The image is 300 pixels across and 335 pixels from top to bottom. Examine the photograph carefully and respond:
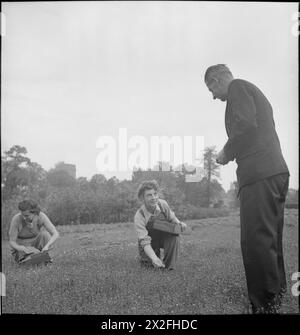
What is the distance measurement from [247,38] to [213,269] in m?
3.06

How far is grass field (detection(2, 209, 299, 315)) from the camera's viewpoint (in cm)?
426

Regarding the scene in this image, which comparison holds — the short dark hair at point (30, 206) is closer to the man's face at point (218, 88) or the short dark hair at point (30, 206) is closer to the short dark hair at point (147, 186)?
the short dark hair at point (147, 186)

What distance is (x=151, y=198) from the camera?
5.25 meters

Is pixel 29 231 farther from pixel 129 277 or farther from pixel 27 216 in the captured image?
pixel 129 277

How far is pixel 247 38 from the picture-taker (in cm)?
521

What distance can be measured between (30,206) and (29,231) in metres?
0.44

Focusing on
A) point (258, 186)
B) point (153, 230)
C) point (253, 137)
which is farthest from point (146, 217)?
point (253, 137)

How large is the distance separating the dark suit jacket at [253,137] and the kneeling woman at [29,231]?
9.09 feet

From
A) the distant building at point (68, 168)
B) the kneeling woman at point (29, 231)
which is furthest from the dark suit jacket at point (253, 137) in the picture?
the kneeling woman at point (29, 231)

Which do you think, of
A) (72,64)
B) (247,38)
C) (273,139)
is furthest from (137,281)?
(247,38)

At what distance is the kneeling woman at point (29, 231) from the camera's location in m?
5.42

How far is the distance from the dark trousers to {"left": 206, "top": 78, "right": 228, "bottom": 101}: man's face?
104 cm

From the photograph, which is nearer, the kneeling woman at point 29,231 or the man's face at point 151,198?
the man's face at point 151,198
